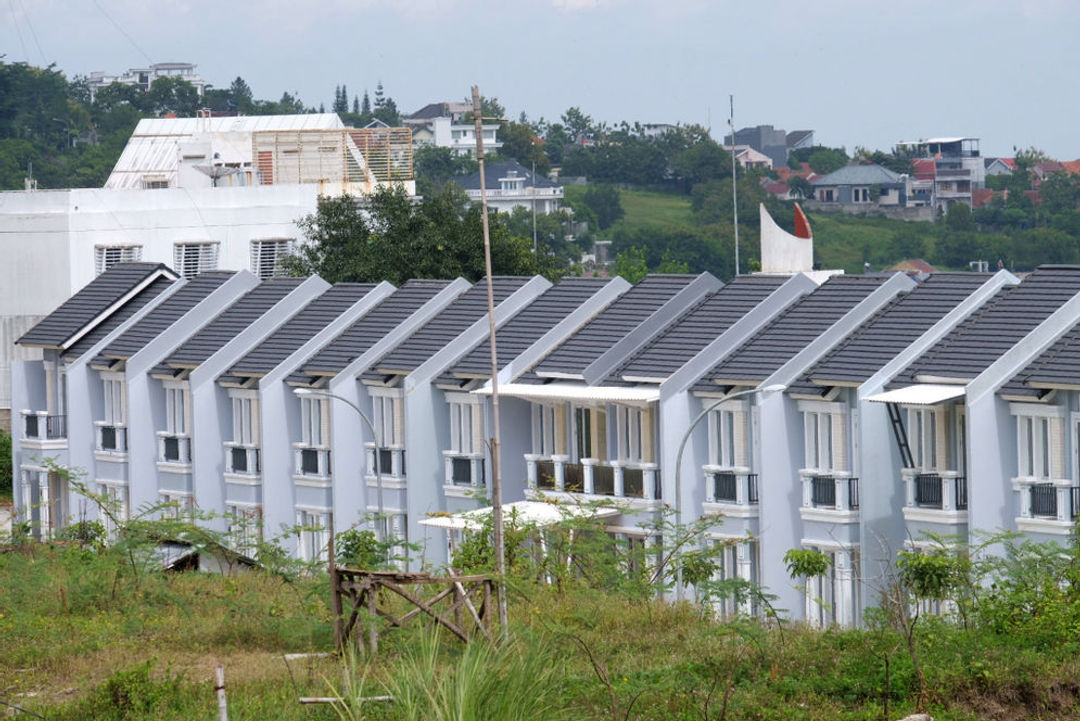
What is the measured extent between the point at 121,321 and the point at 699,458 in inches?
877

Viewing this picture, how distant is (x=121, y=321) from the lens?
58.0m

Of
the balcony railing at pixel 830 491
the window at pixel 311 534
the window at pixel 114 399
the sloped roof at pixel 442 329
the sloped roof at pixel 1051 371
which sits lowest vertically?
the window at pixel 311 534

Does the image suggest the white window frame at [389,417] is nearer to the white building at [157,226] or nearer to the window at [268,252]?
the white building at [157,226]

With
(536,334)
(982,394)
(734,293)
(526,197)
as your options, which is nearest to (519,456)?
(536,334)

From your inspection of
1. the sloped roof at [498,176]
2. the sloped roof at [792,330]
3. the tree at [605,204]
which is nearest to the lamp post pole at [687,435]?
the sloped roof at [792,330]

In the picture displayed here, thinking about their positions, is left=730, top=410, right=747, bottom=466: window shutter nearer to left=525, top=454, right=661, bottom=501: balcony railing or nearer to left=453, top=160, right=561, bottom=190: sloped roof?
left=525, top=454, right=661, bottom=501: balcony railing

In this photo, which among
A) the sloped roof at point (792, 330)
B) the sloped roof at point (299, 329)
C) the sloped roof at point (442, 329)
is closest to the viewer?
the sloped roof at point (792, 330)

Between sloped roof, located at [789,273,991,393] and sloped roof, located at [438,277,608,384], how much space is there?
28.1 ft

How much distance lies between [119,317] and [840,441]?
26393 mm

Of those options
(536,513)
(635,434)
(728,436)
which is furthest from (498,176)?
(536,513)

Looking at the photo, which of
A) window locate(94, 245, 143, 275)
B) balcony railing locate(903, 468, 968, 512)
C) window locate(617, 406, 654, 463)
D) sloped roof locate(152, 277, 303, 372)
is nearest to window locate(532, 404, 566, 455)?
window locate(617, 406, 654, 463)

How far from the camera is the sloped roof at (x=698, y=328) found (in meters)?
43.1

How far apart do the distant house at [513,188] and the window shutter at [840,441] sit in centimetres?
13939

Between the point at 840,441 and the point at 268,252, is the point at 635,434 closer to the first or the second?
the point at 840,441
